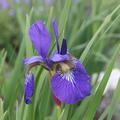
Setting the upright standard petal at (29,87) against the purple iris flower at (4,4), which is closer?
the upright standard petal at (29,87)

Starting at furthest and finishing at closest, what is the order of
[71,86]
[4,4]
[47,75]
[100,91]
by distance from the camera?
[4,4] < [47,75] < [100,91] < [71,86]

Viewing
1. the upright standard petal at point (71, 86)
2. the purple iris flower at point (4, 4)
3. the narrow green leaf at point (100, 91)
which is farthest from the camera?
the purple iris flower at point (4, 4)

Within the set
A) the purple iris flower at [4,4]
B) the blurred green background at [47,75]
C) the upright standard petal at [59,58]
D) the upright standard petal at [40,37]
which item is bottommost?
the blurred green background at [47,75]

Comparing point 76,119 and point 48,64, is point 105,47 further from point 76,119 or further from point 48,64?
point 48,64

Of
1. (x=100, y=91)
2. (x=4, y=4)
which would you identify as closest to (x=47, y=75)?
(x=100, y=91)

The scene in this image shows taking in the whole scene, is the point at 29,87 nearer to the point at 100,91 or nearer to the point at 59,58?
the point at 59,58

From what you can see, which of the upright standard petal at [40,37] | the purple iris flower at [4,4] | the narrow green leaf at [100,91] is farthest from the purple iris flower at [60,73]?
the purple iris flower at [4,4]

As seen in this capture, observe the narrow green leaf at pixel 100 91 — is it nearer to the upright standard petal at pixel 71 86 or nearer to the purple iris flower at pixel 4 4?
the upright standard petal at pixel 71 86
